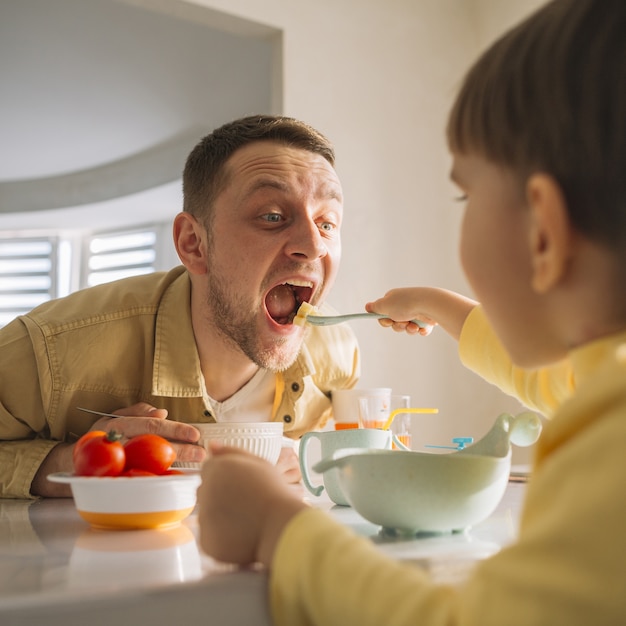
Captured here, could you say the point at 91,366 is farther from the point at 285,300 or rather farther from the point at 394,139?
the point at 394,139

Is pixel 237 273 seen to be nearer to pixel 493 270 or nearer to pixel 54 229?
pixel 493 270

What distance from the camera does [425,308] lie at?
45.9 inches

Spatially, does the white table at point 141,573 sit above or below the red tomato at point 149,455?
below

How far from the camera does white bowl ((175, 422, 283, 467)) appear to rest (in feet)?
3.39

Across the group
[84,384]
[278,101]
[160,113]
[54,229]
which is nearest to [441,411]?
[278,101]

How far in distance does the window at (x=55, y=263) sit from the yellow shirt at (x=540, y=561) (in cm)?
510

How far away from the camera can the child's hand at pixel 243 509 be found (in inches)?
22.9

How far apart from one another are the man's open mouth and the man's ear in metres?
0.17

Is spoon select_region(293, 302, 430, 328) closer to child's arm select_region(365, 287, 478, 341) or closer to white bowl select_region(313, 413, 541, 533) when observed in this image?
child's arm select_region(365, 287, 478, 341)

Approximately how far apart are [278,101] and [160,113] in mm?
1959

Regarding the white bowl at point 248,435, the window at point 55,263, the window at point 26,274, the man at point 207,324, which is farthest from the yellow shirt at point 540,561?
the window at point 26,274

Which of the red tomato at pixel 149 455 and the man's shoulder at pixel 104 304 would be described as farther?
the man's shoulder at pixel 104 304

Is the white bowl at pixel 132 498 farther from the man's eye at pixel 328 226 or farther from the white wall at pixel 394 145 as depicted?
the white wall at pixel 394 145

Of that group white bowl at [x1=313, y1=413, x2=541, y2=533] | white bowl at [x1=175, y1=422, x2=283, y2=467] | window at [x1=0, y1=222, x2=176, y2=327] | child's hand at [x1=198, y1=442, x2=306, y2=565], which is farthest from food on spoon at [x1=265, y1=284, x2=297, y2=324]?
window at [x1=0, y1=222, x2=176, y2=327]
